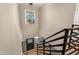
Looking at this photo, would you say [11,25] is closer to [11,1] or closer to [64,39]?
[11,1]

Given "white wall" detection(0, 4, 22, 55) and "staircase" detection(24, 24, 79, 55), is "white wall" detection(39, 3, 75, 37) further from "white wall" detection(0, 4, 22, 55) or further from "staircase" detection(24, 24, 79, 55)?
"white wall" detection(0, 4, 22, 55)

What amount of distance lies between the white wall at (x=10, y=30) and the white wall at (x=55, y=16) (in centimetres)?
17

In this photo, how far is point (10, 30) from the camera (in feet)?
2.90

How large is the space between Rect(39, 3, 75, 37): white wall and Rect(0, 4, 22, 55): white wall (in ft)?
0.57

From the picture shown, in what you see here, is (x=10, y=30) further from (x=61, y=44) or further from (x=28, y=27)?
(x=61, y=44)

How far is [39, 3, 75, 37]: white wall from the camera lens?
2.86ft

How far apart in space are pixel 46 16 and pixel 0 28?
0.33m

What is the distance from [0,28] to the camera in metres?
0.85

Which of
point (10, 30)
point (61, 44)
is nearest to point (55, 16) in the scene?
point (61, 44)

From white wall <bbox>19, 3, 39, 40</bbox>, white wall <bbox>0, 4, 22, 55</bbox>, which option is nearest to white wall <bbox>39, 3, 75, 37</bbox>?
white wall <bbox>19, 3, 39, 40</bbox>

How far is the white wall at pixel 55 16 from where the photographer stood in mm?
872

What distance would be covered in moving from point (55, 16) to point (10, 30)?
1.09 ft

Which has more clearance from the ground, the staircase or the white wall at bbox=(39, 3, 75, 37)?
the white wall at bbox=(39, 3, 75, 37)

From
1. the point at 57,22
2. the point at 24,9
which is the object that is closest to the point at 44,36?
the point at 57,22
